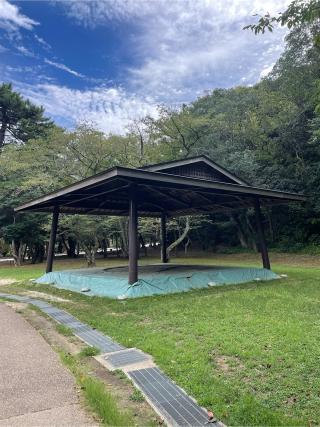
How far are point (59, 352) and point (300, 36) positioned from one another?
1952 cm

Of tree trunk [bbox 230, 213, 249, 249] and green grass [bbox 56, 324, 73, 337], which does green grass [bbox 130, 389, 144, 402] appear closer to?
green grass [bbox 56, 324, 73, 337]

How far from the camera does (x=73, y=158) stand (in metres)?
18.2

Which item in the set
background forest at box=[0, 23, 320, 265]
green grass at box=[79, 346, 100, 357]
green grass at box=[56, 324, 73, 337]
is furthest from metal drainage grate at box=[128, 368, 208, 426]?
background forest at box=[0, 23, 320, 265]

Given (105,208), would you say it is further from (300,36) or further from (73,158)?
(300,36)

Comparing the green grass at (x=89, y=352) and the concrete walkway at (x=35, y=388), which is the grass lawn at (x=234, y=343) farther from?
the concrete walkway at (x=35, y=388)

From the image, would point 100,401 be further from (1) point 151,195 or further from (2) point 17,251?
(2) point 17,251

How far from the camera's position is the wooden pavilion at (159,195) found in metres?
7.49

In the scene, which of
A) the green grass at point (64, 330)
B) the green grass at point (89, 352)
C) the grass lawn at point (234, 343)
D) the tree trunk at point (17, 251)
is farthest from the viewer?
the tree trunk at point (17, 251)

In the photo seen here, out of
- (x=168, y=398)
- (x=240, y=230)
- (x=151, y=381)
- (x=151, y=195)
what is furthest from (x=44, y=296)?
(x=240, y=230)

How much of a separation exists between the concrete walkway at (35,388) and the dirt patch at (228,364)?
139cm

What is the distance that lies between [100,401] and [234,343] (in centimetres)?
187

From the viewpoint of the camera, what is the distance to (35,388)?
2740 mm

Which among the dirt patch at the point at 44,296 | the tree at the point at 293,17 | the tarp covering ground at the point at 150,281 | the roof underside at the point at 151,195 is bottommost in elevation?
the dirt patch at the point at 44,296

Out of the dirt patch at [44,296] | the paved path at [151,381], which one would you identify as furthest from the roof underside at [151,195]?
the paved path at [151,381]
